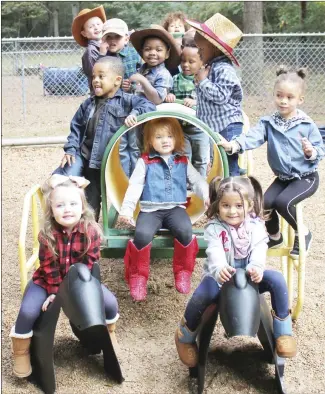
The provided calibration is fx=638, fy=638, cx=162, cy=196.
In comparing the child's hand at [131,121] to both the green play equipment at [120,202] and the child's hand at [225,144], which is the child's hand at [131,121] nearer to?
the green play equipment at [120,202]

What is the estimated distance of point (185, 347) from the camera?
337 cm

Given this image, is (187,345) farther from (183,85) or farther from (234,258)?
(183,85)

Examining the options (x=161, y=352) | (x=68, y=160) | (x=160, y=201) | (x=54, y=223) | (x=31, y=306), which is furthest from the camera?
(x=68, y=160)

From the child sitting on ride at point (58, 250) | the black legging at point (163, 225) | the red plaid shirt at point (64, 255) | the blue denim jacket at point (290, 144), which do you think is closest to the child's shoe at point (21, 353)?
the child sitting on ride at point (58, 250)

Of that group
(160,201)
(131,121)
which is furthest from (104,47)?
(160,201)

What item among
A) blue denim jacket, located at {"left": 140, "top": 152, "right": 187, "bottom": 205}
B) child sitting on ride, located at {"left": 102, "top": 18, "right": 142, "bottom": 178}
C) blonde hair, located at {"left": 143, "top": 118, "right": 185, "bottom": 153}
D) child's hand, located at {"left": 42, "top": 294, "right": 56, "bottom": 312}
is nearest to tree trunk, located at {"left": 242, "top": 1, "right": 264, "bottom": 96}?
child sitting on ride, located at {"left": 102, "top": 18, "right": 142, "bottom": 178}

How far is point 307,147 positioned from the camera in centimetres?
387

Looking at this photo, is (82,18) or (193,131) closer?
(193,131)

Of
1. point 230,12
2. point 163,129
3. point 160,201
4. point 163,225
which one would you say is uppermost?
point 230,12

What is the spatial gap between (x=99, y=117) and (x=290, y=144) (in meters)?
1.28

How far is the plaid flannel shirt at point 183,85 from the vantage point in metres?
5.20

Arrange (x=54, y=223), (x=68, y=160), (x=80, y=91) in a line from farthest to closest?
(x=80, y=91) → (x=68, y=160) → (x=54, y=223)

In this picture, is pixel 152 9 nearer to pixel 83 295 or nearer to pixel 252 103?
pixel 252 103

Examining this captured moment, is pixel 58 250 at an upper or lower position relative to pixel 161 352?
upper
